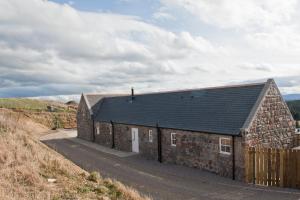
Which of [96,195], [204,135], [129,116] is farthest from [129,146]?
[96,195]

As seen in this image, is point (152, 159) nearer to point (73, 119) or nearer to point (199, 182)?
point (199, 182)

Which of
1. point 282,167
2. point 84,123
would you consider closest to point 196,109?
point 282,167

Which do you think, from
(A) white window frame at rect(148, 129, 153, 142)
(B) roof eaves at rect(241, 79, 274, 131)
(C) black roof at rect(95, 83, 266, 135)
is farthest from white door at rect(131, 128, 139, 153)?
(B) roof eaves at rect(241, 79, 274, 131)

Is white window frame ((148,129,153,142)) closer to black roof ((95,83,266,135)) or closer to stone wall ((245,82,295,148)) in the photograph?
black roof ((95,83,266,135))

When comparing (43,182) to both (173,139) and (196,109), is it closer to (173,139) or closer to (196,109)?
(173,139)

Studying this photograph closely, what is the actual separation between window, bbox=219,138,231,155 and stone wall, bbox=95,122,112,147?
54.7ft

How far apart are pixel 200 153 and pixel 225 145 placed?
2.37 m

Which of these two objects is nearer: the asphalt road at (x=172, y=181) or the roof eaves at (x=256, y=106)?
the asphalt road at (x=172, y=181)

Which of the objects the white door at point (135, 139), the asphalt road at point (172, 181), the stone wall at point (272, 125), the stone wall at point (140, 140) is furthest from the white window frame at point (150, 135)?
the stone wall at point (272, 125)

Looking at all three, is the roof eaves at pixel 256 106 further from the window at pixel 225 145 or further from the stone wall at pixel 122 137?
the stone wall at pixel 122 137

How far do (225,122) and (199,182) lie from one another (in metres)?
4.23

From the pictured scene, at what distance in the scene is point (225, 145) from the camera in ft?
64.1

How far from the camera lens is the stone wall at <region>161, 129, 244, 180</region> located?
61.1 feet

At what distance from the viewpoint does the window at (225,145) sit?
19.2 meters
